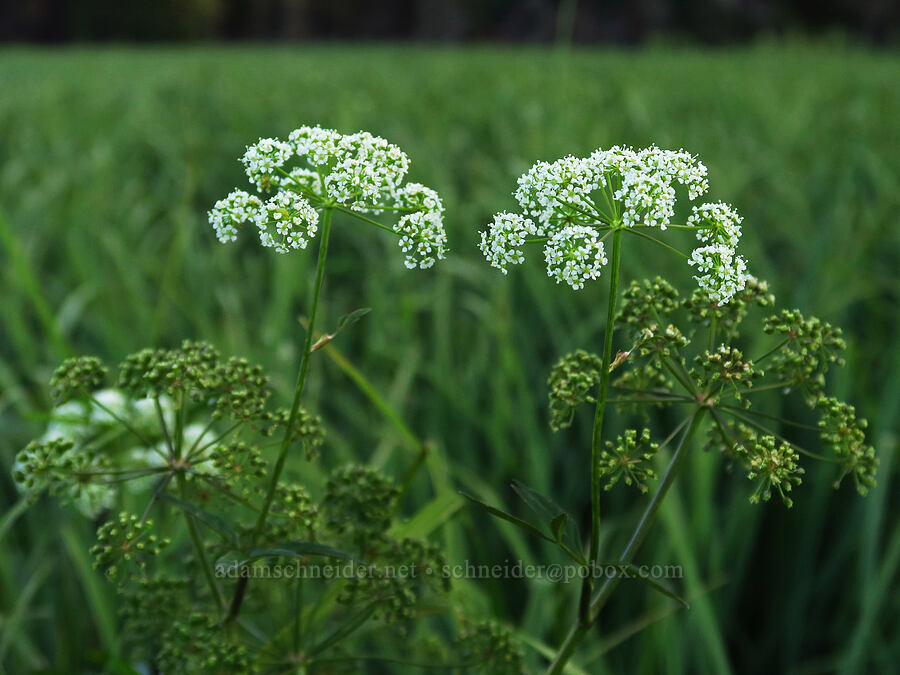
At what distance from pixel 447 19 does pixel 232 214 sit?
3653 cm

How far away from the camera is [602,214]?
0.81 m

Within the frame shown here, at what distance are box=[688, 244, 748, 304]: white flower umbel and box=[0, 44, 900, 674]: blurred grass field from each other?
0.96 meters

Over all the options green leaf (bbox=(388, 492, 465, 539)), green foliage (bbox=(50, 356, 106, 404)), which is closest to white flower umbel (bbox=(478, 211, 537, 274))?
green foliage (bbox=(50, 356, 106, 404))

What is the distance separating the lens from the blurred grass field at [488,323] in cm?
204

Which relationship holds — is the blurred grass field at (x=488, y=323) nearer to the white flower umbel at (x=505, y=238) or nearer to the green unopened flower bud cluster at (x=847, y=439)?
the green unopened flower bud cluster at (x=847, y=439)

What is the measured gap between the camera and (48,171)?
4.32m

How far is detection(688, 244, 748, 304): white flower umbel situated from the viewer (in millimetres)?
767

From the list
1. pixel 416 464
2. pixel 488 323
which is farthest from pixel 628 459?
pixel 488 323

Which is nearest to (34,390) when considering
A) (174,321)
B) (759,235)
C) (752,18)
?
(174,321)

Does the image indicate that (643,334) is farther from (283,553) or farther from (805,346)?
(283,553)

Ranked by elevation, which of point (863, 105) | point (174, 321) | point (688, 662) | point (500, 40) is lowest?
point (688, 662)

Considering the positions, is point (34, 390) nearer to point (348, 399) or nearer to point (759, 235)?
point (348, 399)

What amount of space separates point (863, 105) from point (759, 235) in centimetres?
276

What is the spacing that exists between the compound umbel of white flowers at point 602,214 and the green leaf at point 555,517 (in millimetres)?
212
